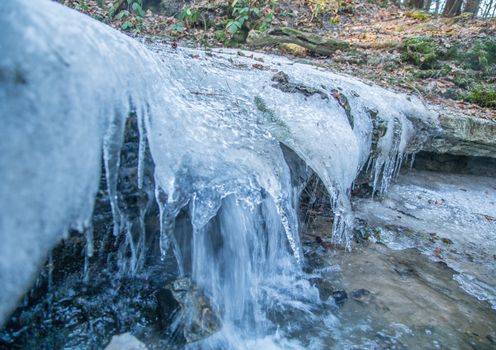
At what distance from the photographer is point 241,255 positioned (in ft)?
9.91

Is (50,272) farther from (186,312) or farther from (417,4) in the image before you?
(417,4)

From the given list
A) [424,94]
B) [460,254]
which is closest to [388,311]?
[460,254]

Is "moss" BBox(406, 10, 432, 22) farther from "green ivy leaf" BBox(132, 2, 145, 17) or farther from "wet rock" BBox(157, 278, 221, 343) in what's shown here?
"wet rock" BBox(157, 278, 221, 343)

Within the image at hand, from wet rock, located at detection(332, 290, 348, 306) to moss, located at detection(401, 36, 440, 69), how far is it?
642 centimetres

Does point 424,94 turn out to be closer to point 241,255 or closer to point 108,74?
point 241,255

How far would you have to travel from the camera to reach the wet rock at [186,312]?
2.31 m

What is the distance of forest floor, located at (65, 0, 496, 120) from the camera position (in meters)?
6.69

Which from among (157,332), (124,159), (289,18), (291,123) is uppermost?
(289,18)

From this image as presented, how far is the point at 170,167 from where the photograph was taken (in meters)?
2.41

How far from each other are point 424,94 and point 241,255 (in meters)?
5.25

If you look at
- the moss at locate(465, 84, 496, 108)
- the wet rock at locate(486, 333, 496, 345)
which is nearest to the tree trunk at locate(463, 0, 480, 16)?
the moss at locate(465, 84, 496, 108)

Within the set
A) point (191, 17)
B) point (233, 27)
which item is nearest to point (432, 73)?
point (233, 27)

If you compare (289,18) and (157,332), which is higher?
(289,18)

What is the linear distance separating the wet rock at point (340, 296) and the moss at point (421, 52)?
6.42 m
